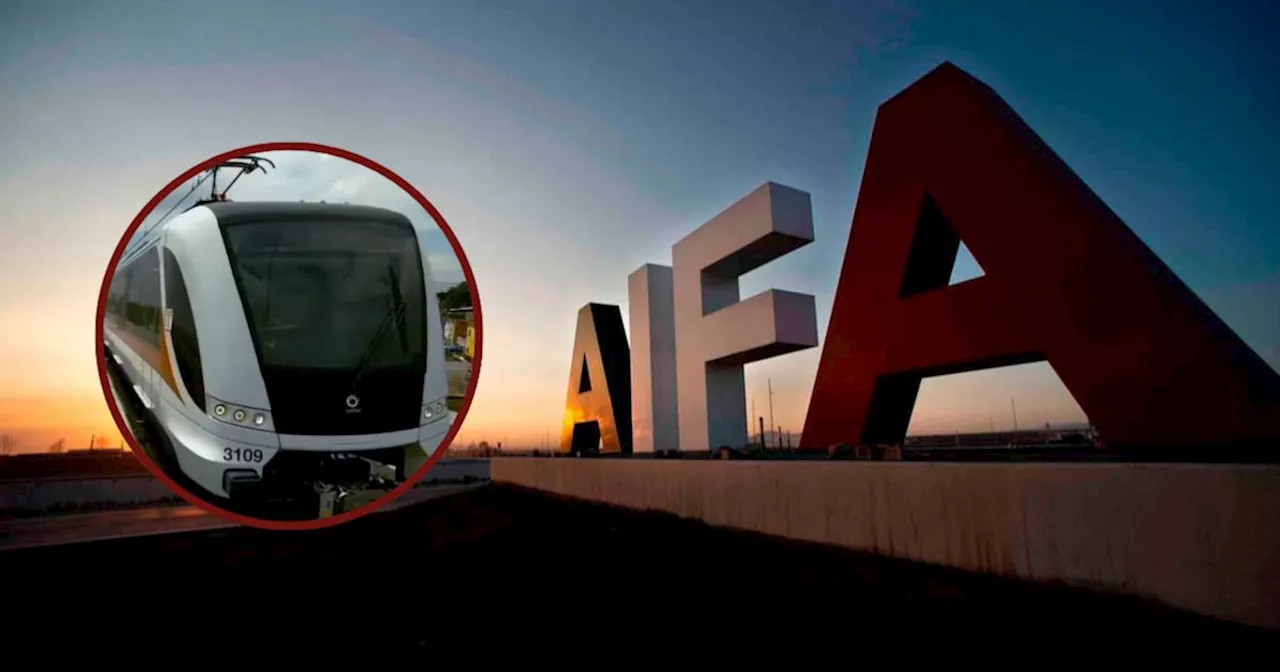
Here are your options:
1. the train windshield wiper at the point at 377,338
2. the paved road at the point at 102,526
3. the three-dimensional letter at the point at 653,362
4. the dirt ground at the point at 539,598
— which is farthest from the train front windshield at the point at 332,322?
the three-dimensional letter at the point at 653,362

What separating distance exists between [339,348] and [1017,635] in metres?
4.28

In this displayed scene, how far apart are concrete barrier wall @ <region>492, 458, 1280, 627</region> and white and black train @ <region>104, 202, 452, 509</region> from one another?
4273mm

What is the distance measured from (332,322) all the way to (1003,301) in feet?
24.8

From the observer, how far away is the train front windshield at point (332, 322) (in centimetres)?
331

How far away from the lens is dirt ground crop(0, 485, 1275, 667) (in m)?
3.75

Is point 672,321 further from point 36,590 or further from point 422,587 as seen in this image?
point 36,590

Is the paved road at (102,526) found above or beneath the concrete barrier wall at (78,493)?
beneath

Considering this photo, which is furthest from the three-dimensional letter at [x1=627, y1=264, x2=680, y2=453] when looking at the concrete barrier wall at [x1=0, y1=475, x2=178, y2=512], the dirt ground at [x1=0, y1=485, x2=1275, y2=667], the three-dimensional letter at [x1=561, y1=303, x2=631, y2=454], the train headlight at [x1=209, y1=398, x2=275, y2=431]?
the train headlight at [x1=209, y1=398, x2=275, y2=431]

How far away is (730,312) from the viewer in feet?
41.1

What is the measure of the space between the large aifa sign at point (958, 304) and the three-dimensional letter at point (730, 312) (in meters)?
0.04

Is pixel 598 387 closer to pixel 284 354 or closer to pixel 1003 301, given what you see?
pixel 1003 301

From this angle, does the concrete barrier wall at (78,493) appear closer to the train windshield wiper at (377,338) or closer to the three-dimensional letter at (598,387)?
the three-dimensional letter at (598,387)

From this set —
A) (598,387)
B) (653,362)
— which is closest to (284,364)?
(653,362)

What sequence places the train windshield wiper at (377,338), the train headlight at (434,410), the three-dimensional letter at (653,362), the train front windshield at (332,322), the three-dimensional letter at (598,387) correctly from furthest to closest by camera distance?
the three-dimensional letter at (598,387), the three-dimensional letter at (653,362), the train headlight at (434,410), the train windshield wiper at (377,338), the train front windshield at (332,322)
